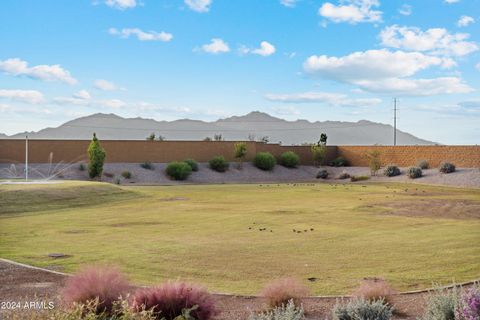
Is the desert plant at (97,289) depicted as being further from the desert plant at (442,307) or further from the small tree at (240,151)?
the small tree at (240,151)

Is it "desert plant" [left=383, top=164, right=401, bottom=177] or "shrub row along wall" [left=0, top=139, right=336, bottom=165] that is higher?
"shrub row along wall" [left=0, top=139, right=336, bottom=165]

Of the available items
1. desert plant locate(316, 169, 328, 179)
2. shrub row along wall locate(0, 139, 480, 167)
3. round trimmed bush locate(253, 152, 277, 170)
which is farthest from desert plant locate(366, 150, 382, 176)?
round trimmed bush locate(253, 152, 277, 170)

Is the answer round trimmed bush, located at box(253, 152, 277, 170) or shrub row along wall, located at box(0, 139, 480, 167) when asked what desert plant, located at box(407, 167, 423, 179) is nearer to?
shrub row along wall, located at box(0, 139, 480, 167)

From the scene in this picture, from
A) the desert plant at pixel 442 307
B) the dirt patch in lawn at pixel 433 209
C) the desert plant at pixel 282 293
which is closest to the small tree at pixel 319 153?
the dirt patch in lawn at pixel 433 209

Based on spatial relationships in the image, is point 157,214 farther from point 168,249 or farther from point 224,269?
point 224,269

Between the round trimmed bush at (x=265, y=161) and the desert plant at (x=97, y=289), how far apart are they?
192 ft

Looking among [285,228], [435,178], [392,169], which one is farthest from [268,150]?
[285,228]

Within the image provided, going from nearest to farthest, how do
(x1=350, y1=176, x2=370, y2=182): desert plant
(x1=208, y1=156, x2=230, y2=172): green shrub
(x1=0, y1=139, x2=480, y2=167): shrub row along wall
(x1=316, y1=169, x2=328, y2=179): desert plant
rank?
(x1=0, y1=139, x2=480, y2=167): shrub row along wall
(x1=350, y1=176, x2=370, y2=182): desert plant
(x1=208, y1=156, x2=230, y2=172): green shrub
(x1=316, y1=169, x2=328, y2=179): desert plant

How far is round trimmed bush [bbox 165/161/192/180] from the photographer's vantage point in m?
57.9

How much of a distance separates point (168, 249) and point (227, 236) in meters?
2.95

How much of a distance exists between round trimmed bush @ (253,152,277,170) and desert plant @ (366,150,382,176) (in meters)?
11.0

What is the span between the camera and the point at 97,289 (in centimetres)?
788

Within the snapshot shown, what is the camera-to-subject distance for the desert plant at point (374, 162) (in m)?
61.8

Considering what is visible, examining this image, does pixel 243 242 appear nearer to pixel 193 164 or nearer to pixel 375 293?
pixel 375 293
